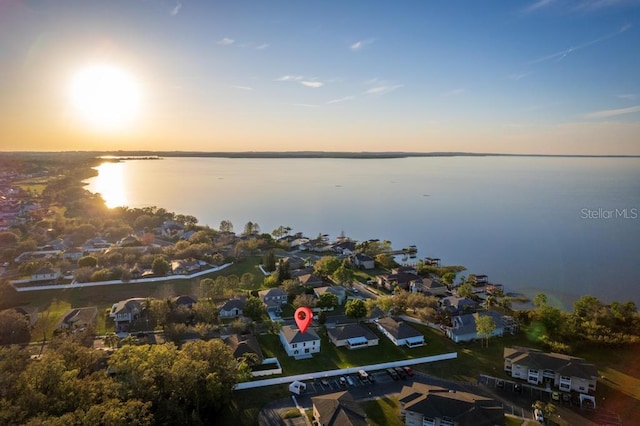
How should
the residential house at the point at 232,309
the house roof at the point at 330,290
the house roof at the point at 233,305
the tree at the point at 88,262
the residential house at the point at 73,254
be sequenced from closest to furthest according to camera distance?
the residential house at the point at 232,309 < the house roof at the point at 233,305 < the house roof at the point at 330,290 < the tree at the point at 88,262 < the residential house at the point at 73,254

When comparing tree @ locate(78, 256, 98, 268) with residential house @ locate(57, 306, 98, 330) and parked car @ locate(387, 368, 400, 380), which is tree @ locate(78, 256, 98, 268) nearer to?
residential house @ locate(57, 306, 98, 330)

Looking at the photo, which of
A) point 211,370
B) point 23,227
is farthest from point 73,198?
point 211,370

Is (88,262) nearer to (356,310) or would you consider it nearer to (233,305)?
(233,305)

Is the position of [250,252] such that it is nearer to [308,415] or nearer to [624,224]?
[308,415]

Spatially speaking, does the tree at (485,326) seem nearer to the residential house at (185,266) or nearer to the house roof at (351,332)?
the house roof at (351,332)

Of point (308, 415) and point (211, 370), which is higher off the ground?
point (211, 370)

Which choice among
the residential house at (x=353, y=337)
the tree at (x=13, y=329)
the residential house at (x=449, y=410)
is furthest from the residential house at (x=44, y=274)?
the residential house at (x=449, y=410)
